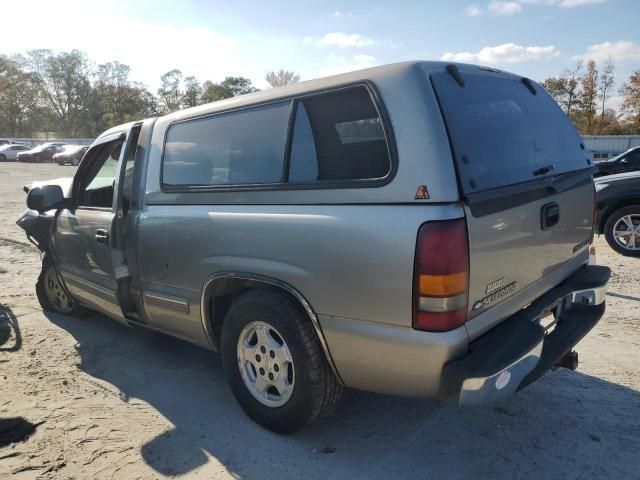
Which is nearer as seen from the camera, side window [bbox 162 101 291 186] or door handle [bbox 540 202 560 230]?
door handle [bbox 540 202 560 230]

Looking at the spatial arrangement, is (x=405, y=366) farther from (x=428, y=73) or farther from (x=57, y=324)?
(x=57, y=324)

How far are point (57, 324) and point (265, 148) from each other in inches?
131

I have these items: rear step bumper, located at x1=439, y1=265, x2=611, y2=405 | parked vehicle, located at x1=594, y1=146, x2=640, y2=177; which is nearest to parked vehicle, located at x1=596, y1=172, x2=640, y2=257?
rear step bumper, located at x1=439, y1=265, x2=611, y2=405

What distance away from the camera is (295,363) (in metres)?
2.68

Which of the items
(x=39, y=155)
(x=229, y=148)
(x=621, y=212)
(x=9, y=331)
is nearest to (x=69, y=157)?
(x=39, y=155)

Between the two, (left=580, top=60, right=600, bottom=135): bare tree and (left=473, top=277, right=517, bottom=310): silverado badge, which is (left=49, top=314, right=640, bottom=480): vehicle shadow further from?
(left=580, top=60, right=600, bottom=135): bare tree

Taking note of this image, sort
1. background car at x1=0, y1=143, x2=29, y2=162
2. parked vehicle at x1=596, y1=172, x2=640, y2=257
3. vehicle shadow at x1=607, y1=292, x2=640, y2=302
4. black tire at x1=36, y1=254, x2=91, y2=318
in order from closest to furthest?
1. black tire at x1=36, y1=254, x2=91, y2=318
2. vehicle shadow at x1=607, y1=292, x2=640, y2=302
3. parked vehicle at x1=596, y1=172, x2=640, y2=257
4. background car at x1=0, y1=143, x2=29, y2=162

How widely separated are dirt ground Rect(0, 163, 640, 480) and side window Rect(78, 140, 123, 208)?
1375 mm

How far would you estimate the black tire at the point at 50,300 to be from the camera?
16.3 ft

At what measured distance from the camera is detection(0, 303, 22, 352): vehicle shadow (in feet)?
14.2

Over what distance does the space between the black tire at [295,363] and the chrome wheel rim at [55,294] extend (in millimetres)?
2851

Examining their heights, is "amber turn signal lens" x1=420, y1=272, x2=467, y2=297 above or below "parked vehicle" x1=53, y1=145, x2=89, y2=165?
below

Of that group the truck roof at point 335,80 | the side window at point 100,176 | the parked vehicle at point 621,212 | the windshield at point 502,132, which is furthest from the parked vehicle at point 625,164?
the side window at point 100,176

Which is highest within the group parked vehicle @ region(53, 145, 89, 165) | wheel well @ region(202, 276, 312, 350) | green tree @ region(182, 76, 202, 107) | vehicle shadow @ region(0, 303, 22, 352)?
green tree @ region(182, 76, 202, 107)
